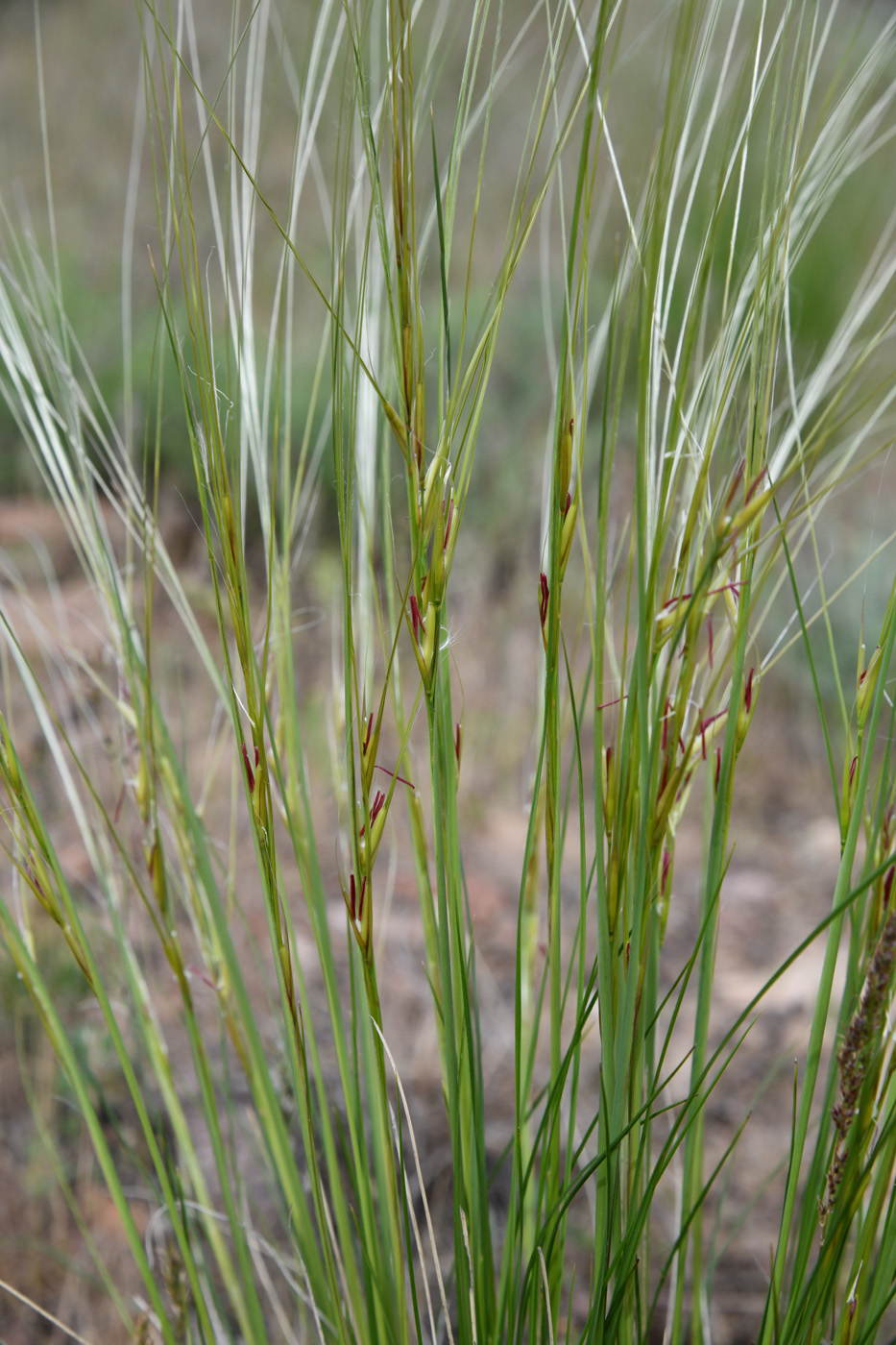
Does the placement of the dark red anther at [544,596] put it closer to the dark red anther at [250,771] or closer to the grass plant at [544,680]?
the grass plant at [544,680]

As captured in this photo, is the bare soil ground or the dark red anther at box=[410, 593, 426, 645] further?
the bare soil ground

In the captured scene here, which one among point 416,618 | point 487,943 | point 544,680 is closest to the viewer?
point 416,618

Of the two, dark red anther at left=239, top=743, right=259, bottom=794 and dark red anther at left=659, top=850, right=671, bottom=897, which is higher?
dark red anther at left=239, top=743, right=259, bottom=794

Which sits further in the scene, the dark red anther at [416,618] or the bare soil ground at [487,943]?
the bare soil ground at [487,943]

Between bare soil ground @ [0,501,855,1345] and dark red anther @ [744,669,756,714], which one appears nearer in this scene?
dark red anther @ [744,669,756,714]

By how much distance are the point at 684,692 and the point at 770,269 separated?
0.19m

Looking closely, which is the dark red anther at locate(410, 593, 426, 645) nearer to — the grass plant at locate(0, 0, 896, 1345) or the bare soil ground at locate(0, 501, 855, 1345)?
the grass plant at locate(0, 0, 896, 1345)

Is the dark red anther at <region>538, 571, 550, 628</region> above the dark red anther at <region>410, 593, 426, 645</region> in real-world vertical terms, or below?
above

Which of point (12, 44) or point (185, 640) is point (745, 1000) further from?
point (12, 44)

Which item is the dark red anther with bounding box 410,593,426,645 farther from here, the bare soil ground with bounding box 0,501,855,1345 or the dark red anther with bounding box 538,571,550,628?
the bare soil ground with bounding box 0,501,855,1345

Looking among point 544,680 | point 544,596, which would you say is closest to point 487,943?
point 544,680

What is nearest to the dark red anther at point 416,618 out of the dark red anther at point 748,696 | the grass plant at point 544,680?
the grass plant at point 544,680

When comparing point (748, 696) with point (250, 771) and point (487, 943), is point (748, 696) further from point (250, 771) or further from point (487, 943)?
point (487, 943)

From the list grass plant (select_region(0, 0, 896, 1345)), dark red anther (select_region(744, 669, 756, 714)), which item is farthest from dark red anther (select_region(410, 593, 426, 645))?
dark red anther (select_region(744, 669, 756, 714))
